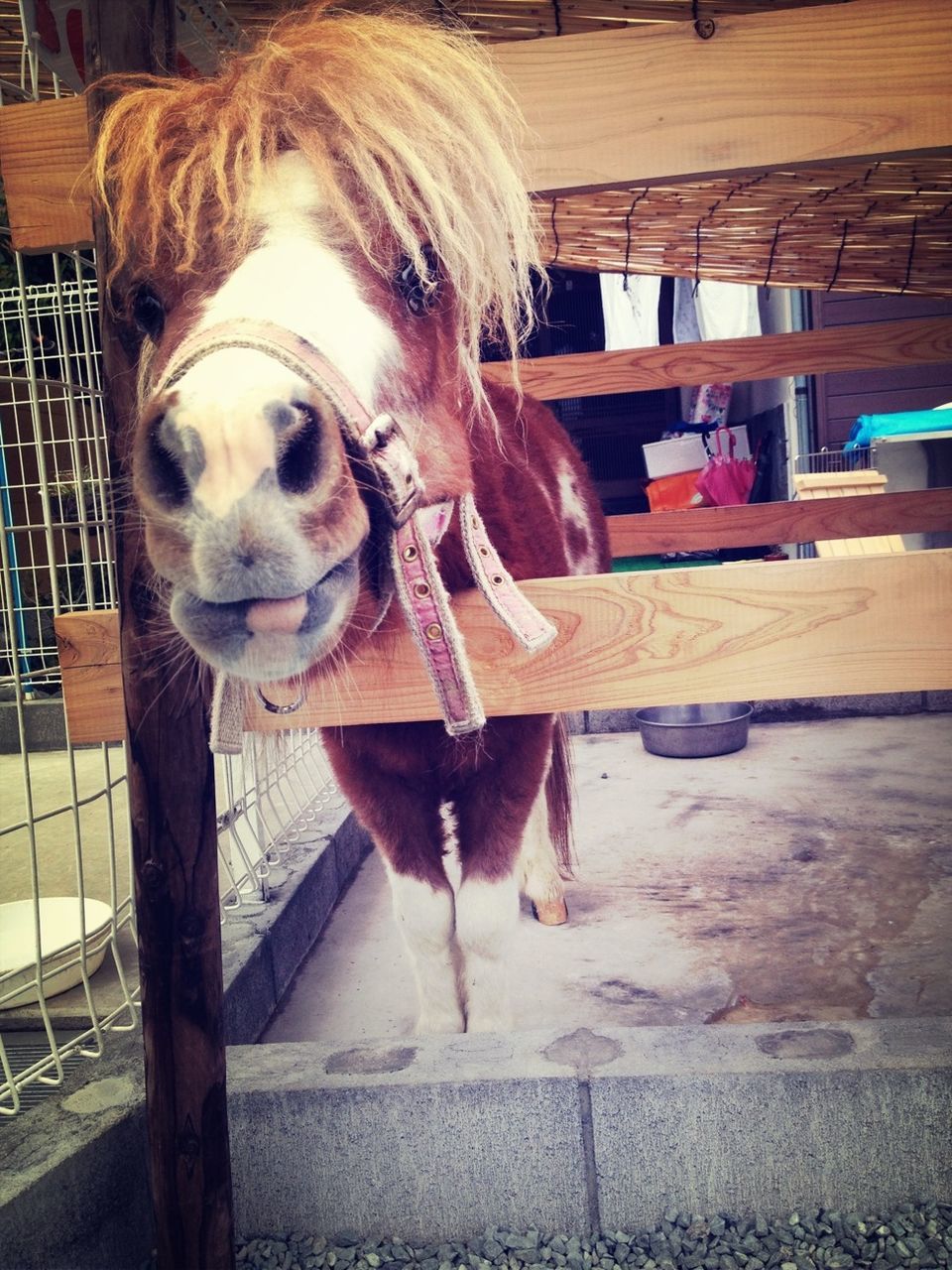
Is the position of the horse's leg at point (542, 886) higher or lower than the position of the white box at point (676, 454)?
lower

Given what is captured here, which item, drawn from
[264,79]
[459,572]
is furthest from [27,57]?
[459,572]

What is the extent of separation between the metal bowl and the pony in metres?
2.45

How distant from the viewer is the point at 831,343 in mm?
2727

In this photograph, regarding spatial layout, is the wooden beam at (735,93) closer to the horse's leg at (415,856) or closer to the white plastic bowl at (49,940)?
the horse's leg at (415,856)

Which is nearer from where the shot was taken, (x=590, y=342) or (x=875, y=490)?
(x=875, y=490)

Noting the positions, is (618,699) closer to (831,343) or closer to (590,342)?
(831,343)

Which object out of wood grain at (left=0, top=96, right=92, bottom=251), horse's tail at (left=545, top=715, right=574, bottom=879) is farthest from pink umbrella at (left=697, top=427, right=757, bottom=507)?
wood grain at (left=0, top=96, right=92, bottom=251)

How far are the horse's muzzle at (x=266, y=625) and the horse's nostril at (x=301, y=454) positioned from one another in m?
0.10

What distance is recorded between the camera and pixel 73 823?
2.35 meters

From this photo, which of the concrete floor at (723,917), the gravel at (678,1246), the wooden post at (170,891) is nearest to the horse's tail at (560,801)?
the concrete floor at (723,917)

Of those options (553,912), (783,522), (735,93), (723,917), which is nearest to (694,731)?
(783,522)

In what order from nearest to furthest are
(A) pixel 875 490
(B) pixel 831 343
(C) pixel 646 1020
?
(C) pixel 646 1020 < (B) pixel 831 343 < (A) pixel 875 490

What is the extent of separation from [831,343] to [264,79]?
2.24 meters

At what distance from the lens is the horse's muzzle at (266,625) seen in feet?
2.71
